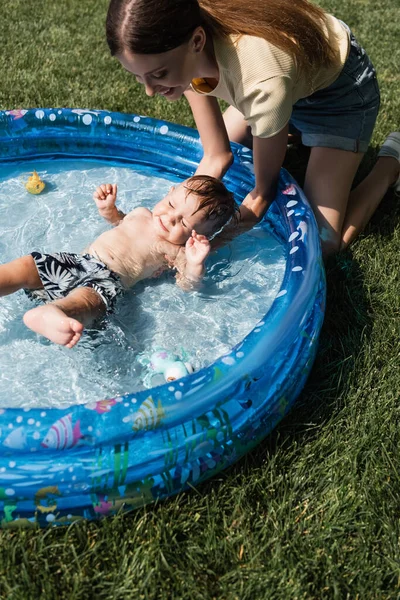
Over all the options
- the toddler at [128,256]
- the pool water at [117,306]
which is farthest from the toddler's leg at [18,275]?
the pool water at [117,306]

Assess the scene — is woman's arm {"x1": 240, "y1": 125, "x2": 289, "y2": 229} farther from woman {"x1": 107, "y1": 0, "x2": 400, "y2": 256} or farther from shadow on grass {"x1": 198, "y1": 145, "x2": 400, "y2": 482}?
shadow on grass {"x1": 198, "y1": 145, "x2": 400, "y2": 482}

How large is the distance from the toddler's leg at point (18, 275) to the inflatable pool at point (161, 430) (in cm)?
86

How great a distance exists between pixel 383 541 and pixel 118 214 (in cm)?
205

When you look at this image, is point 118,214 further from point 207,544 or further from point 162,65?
point 207,544

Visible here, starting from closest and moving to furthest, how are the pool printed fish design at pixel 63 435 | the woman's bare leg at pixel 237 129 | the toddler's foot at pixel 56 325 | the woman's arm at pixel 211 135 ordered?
the pool printed fish design at pixel 63 435 < the toddler's foot at pixel 56 325 < the woman's arm at pixel 211 135 < the woman's bare leg at pixel 237 129

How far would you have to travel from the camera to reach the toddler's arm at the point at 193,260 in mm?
2933

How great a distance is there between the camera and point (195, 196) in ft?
10.1

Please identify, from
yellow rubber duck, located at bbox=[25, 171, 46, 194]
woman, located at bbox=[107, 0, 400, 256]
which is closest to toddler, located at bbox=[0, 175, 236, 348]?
woman, located at bbox=[107, 0, 400, 256]

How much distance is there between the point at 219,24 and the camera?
2682mm

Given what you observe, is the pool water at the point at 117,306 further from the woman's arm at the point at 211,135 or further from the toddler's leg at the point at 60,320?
the woman's arm at the point at 211,135

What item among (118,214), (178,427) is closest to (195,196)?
(118,214)

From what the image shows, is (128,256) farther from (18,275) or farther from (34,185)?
(34,185)

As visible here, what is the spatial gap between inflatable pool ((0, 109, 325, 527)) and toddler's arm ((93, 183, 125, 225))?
1.07 m

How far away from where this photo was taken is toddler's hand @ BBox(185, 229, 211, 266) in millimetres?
2926
